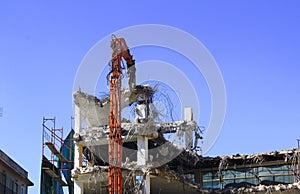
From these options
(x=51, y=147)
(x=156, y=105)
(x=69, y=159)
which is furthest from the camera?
(x=69, y=159)

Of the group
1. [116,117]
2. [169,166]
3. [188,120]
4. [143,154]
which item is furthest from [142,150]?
[188,120]

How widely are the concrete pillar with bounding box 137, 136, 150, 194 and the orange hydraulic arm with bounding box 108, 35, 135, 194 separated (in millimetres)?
1488

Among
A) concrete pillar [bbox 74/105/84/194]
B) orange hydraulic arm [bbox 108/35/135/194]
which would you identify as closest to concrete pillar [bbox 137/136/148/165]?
orange hydraulic arm [bbox 108/35/135/194]

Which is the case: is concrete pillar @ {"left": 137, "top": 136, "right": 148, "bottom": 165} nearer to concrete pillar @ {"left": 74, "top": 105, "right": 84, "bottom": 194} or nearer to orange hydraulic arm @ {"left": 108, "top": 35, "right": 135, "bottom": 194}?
orange hydraulic arm @ {"left": 108, "top": 35, "right": 135, "bottom": 194}

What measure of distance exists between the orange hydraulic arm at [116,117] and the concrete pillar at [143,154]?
4.88ft

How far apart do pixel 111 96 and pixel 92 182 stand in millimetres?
6313

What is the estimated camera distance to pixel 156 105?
44.8 metres

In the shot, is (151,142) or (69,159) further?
(69,159)

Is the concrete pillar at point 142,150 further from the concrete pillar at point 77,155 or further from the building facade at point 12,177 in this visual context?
the building facade at point 12,177

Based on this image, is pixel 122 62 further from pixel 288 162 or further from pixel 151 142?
pixel 288 162

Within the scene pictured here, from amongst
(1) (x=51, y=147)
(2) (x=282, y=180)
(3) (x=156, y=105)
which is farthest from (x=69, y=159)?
(2) (x=282, y=180)

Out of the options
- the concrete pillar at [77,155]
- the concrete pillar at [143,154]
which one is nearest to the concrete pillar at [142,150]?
the concrete pillar at [143,154]

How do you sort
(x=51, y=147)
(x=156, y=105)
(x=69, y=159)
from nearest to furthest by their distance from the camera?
(x=156, y=105) < (x=51, y=147) < (x=69, y=159)

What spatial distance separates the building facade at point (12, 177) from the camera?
147ft
